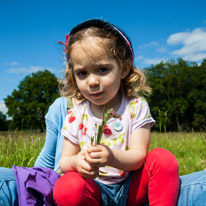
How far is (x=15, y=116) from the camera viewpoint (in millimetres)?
34062

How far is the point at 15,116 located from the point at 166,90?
76.5 ft

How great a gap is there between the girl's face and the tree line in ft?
103

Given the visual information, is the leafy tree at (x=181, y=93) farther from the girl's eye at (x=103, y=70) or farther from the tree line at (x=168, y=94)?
the girl's eye at (x=103, y=70)

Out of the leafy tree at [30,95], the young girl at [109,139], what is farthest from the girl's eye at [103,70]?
the leafy tree at [30,95]

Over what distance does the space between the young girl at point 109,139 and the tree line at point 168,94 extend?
31147 millimetres

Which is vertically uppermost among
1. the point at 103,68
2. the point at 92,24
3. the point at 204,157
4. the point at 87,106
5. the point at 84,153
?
the point at 92,24

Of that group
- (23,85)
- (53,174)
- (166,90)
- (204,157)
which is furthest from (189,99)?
(53,174)

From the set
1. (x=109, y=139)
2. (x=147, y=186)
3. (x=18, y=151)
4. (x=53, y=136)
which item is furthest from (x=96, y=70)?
(x=18, y=151)

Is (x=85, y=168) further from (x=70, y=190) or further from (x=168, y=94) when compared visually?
(x=168, y=94)

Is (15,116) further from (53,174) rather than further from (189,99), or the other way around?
(53,174)

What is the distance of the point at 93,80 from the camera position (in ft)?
5.77

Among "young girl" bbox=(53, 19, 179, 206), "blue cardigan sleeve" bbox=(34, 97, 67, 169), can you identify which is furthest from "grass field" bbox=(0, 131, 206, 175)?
"young girl" bbox=(53, 19, 179, 206)

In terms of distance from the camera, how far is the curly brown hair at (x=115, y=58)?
195cm

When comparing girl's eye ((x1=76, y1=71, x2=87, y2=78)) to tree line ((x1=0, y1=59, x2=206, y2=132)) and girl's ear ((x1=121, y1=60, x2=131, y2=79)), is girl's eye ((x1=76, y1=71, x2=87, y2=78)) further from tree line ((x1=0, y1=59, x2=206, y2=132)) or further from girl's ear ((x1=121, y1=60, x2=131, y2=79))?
tree line ((x1=0, y1=59, x2=206, y2=132))
